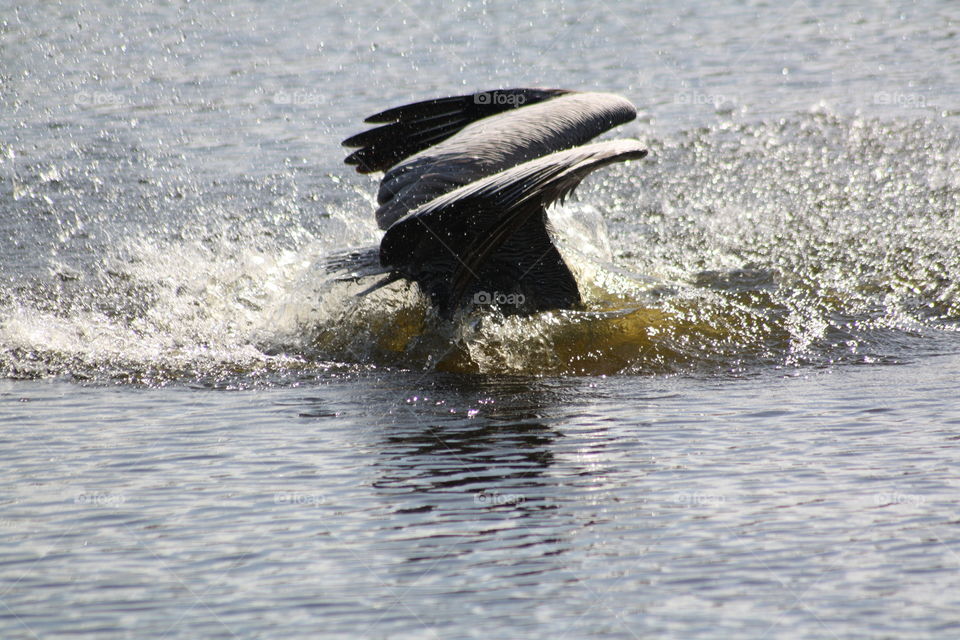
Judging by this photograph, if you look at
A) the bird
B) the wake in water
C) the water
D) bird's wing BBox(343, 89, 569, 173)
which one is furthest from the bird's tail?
bird's wing BBox(343, 89, 569, 173)

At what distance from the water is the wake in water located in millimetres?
37

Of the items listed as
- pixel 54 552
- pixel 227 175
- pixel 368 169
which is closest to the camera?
pixel 54 552

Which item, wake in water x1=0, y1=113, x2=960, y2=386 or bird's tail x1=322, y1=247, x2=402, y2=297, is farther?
wake in water x1=0, y1=113, x2=960, y2=386

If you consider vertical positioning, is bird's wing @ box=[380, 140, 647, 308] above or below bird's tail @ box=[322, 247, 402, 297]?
above

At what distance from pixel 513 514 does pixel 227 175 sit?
8621mm

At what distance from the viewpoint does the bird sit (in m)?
6.00

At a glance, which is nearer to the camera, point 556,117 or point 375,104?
point 556,117

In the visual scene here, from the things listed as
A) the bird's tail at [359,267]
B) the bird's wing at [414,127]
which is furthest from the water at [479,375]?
the bird's wing at [414,127]

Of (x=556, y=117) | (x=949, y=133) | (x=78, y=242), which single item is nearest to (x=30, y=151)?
Answer: (x=78, y=242)

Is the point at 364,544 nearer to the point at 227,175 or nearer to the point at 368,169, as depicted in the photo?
the point at 368,169

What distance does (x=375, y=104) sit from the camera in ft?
48.4

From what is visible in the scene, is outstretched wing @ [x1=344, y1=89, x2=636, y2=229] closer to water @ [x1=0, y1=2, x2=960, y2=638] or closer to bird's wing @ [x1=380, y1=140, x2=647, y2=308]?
bird's wing @ [x1=380, y1=140, x2=647, y2=308]

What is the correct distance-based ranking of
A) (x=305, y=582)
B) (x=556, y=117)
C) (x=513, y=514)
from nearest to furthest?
(x=305, y=582)
(x=513, y=514)
(x=556, y=117)

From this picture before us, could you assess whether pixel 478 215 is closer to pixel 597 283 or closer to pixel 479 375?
pixel 479 375
